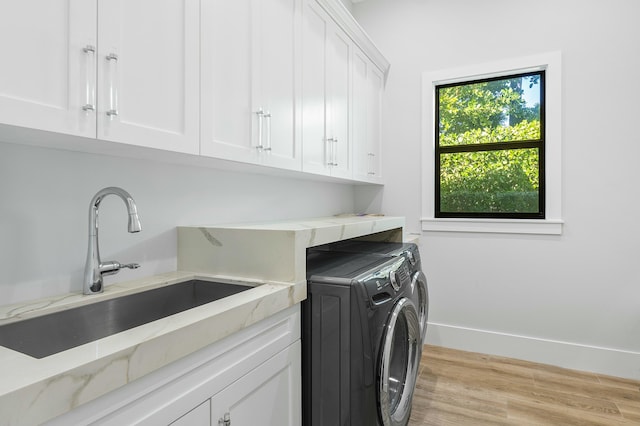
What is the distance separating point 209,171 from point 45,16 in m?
0.96

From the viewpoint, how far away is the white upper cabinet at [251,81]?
4.48 feet

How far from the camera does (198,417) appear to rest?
945 millimetres

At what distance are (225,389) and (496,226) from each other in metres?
2.49

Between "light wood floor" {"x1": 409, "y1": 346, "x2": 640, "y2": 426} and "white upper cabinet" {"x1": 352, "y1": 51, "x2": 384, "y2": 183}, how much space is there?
4.93 feet

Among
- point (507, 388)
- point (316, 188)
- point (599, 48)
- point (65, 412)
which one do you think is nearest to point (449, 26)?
point (599, 48)

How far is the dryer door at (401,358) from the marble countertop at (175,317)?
402 mm

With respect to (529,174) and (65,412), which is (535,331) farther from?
(65,412)

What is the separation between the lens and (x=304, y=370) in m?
1.42

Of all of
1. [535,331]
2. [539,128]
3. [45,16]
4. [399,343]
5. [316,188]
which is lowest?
[535,331]

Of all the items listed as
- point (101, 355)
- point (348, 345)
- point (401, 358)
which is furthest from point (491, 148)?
point (101, 355)

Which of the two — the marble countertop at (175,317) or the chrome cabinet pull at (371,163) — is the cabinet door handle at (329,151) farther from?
the chrome cabinet pull at (371,163)

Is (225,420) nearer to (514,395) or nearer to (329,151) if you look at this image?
(329,151)

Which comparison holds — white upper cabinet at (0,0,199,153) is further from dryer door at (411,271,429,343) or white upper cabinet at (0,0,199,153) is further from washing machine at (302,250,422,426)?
dryer door at (411,271,429,343)

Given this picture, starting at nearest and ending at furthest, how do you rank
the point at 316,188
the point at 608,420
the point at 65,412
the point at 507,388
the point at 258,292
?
the point at 65,412
the point at 258,292
the point at 608,420
the point at 507,388
the point at 316,188
